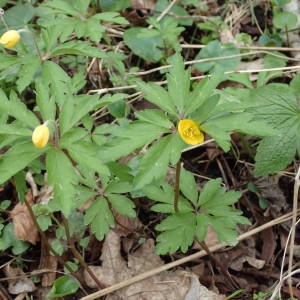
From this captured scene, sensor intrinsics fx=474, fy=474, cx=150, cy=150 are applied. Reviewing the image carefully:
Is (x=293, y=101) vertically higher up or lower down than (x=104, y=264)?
higher up

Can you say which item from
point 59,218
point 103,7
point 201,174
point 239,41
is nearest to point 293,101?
point 201,174

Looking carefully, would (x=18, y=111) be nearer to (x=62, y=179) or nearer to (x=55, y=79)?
(x=62, y=179)

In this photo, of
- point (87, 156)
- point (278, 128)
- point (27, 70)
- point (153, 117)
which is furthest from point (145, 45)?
point (87, 156)

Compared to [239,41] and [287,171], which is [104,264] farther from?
[239,41]

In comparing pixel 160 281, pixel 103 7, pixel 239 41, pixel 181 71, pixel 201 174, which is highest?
pixel 181 71

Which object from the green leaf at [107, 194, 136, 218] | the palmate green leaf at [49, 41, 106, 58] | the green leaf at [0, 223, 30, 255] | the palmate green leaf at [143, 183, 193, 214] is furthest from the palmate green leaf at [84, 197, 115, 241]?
the palmate green leaf at [49, 41, 106, 58]

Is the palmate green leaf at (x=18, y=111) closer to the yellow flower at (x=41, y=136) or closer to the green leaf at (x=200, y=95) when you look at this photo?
the yellow flower at (x=41, y=136)

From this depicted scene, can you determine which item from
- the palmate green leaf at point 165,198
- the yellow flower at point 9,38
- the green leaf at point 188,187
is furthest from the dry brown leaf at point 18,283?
the yellow flower at point 9,38
